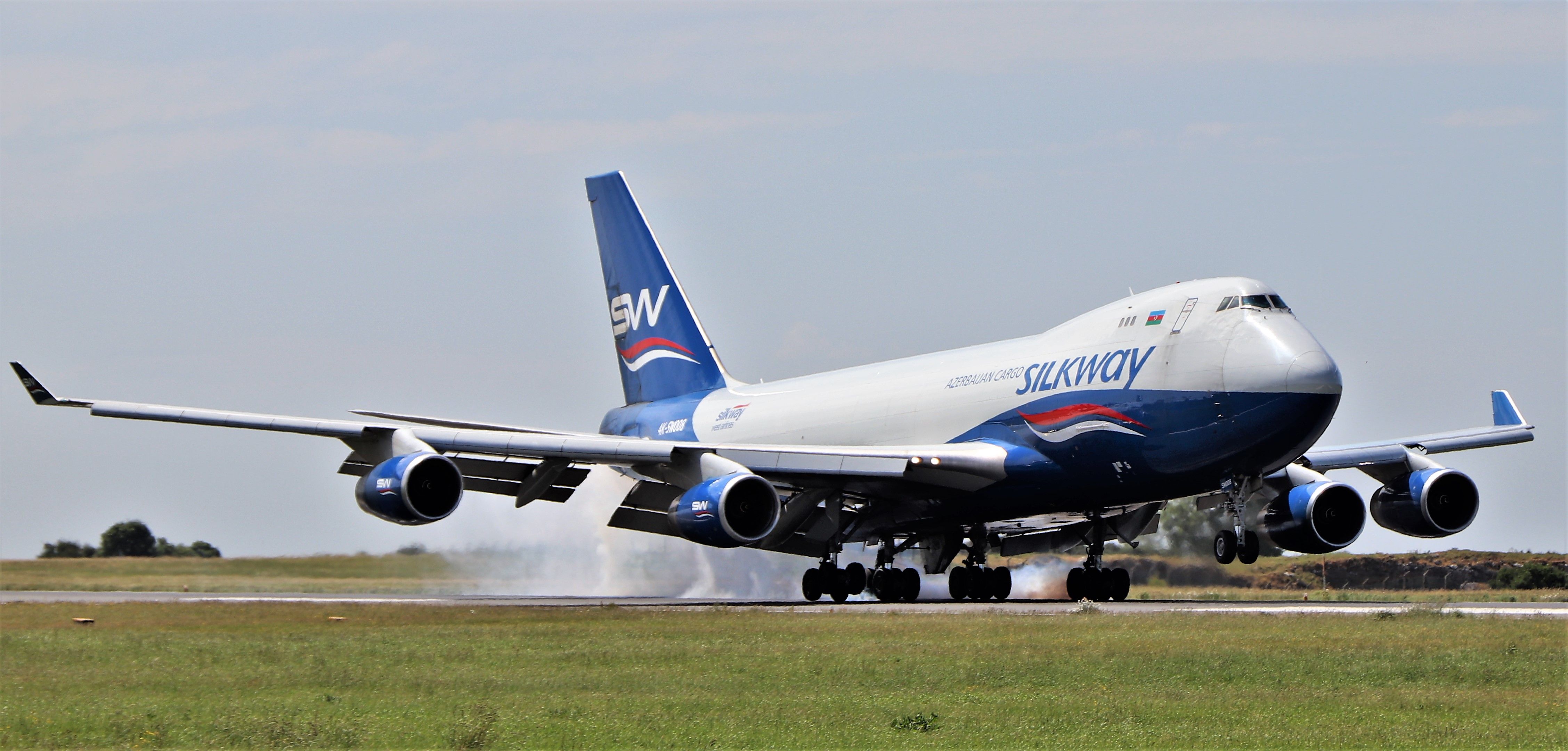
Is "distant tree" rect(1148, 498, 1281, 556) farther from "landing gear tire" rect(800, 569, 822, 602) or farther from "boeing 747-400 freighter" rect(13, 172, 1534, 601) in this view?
"landing gear tire" rect(800, 569, 822, 602)

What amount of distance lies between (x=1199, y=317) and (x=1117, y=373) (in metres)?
1.58

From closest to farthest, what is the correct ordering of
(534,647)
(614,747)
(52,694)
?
1. (614,747)
2. (52,694)
3. (534,647)

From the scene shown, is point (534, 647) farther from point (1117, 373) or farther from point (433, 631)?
point (1117, 373)

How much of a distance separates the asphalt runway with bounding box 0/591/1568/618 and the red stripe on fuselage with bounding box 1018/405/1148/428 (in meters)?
2.86

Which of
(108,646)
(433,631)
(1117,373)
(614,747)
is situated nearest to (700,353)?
(1117,373)

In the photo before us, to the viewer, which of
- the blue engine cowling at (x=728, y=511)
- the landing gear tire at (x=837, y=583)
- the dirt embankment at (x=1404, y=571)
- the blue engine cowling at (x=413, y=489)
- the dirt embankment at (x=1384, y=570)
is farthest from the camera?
the dirt embankment at (x=1404, y=571)

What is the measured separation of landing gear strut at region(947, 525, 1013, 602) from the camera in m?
30.3

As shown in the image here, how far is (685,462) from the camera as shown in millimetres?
27828

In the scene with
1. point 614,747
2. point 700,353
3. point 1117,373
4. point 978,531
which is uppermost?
point 700,353

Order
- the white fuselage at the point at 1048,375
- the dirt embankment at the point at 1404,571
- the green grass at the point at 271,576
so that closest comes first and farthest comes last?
the white fuselage at the point at 1048,375 → the green grass at the point at 271,576 → the dirt embankment at the point at 1404,571

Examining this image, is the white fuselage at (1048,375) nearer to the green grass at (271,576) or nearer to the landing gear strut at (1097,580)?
the landing gear strut at (1097,580)

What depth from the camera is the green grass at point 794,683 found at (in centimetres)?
1193

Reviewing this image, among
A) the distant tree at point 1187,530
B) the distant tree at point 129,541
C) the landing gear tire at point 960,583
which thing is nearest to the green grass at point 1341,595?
the distant tree at point 1187,530

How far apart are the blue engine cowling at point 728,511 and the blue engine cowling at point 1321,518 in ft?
27.6
